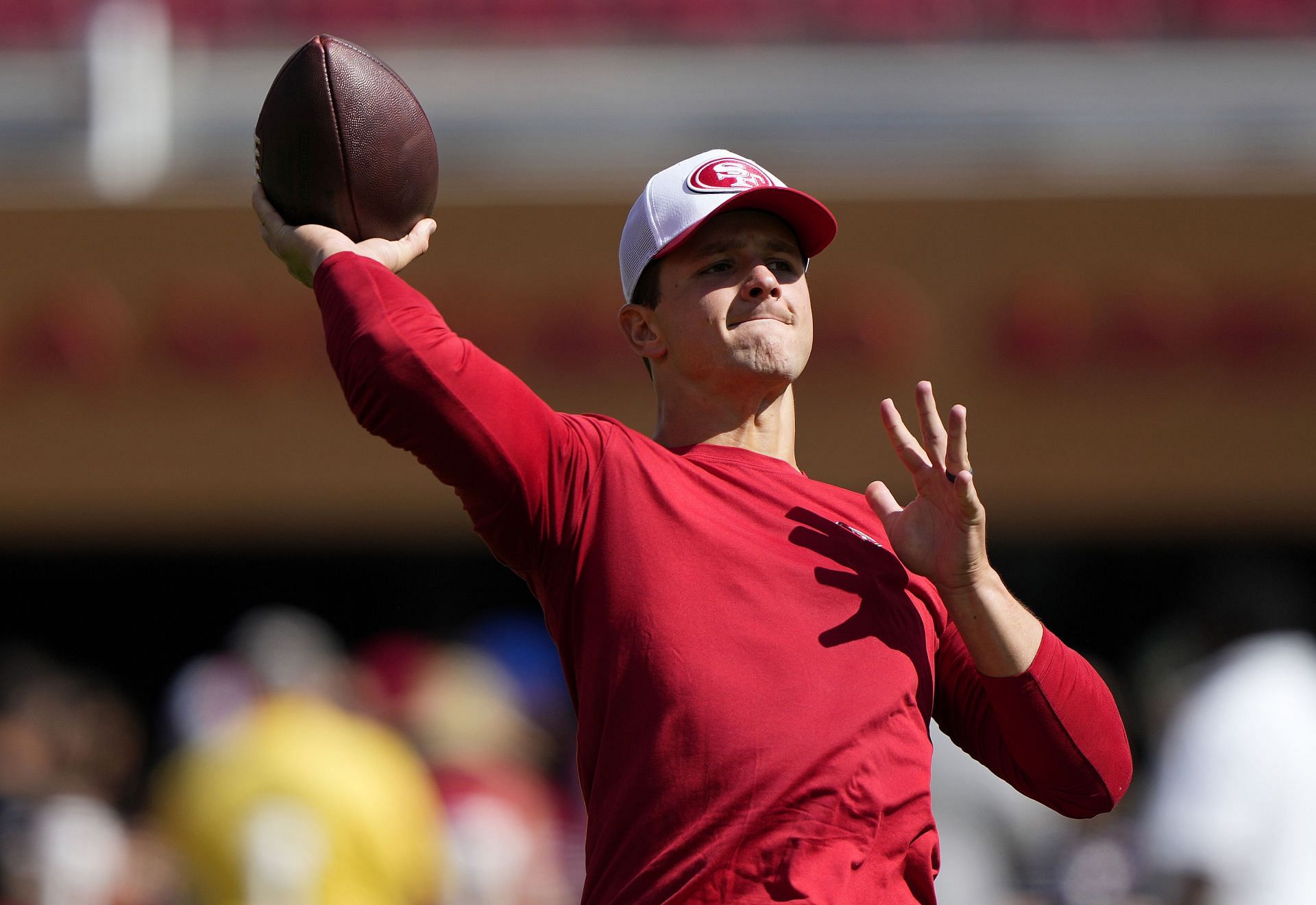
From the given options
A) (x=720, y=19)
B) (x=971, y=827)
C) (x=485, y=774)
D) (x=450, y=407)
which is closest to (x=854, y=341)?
(x=720, y=19)

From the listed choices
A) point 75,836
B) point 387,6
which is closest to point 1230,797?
point 75,836

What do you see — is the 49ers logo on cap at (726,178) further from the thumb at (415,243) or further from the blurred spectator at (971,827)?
A: the blurred spectator at (971,827)

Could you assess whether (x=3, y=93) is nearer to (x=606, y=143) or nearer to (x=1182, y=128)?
(x=606, y=143)

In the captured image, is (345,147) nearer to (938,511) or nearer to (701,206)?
(701,206)

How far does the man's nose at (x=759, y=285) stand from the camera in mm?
2580

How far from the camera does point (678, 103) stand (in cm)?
1057

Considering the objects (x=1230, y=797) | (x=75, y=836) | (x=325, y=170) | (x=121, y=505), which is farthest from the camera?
(x=121, y=505)

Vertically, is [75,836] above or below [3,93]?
below

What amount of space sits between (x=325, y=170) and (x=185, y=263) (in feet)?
27.8

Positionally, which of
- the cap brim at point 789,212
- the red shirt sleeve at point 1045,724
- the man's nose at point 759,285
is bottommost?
the red shirt sleeve at point 1045,724

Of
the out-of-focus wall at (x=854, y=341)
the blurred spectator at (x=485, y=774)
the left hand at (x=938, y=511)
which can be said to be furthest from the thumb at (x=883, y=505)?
the out-of-focus wall at (x=854, y=341)

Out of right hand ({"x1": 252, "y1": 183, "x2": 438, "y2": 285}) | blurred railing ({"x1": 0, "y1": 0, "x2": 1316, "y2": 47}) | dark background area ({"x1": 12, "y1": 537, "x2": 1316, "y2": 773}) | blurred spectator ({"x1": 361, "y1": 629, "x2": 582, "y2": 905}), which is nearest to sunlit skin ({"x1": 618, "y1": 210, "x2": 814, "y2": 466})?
right hand ({"x1": 252, "y1": 183, "x2": 438, "y2": 285})

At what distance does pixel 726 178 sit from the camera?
2.62 metres

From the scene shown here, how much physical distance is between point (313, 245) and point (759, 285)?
2.08ft
